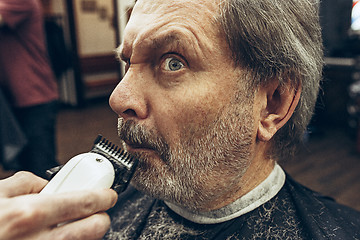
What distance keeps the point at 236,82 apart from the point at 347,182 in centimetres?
309

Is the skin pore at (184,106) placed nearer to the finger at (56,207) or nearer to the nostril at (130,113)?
the nostril at (130,113)

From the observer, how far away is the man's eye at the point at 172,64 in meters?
0.91

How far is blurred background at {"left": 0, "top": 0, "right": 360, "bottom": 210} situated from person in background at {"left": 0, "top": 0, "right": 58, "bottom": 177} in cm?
68

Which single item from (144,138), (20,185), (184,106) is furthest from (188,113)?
(20,185)

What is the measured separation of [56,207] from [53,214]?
0.01m

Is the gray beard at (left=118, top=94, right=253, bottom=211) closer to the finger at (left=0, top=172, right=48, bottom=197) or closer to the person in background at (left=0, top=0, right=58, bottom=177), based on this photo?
the finger at (left=0, top=172, right=48, bottom=197)

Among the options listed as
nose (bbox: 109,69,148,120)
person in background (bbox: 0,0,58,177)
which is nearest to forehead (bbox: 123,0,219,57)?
nose (bbox: 109,69,148,120)

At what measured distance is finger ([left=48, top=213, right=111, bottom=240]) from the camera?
2.01 feet

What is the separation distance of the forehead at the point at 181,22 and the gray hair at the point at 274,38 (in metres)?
0.04

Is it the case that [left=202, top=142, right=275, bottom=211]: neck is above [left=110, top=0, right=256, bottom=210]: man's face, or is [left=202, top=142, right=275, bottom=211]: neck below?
below

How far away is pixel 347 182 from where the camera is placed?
345 cm

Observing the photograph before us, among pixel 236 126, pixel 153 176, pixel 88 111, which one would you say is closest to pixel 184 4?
pixel 236 126

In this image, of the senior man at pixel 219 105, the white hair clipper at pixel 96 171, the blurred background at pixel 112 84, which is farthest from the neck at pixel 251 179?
the blurred background at pixel 112 84

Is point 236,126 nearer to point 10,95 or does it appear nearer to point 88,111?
point 10,95
